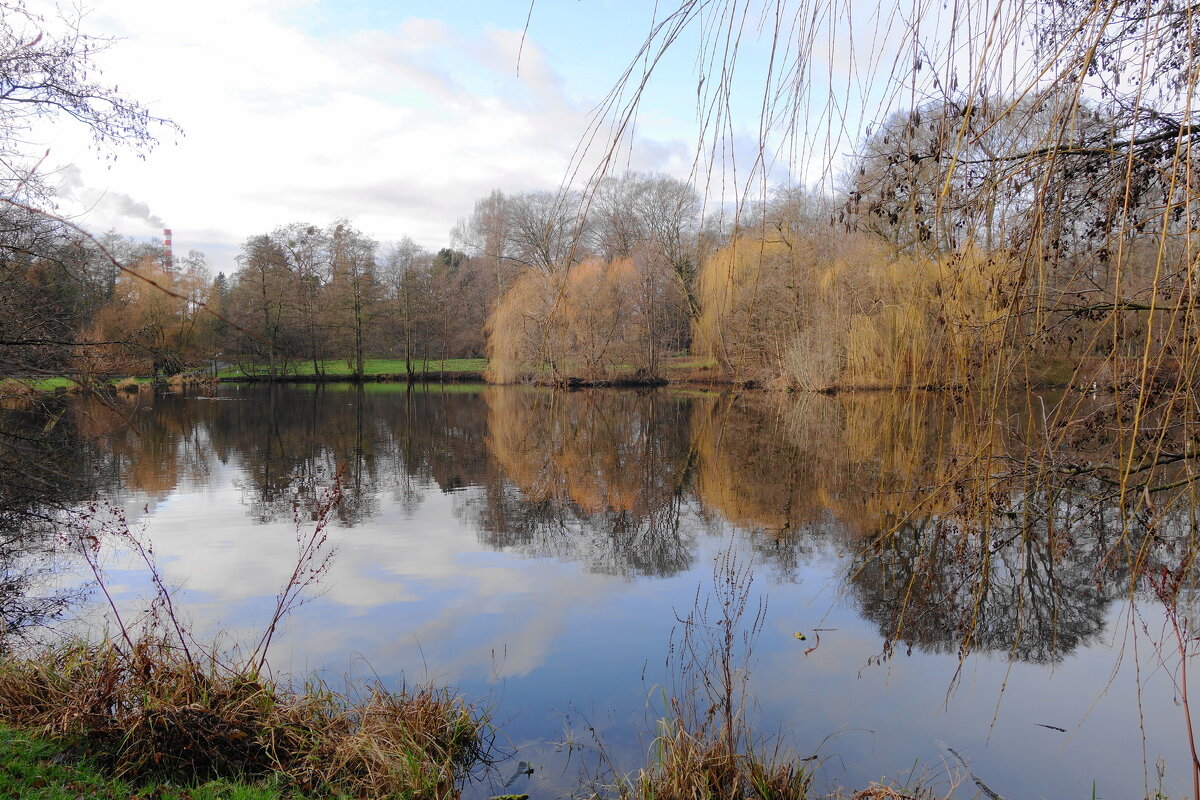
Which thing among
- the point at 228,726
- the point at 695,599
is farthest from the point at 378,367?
the point at 228,726

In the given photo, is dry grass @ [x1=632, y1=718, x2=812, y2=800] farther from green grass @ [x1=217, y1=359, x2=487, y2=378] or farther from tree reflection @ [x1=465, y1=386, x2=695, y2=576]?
green grass @ [x1=217, y1=359, x2=487, y2=378]

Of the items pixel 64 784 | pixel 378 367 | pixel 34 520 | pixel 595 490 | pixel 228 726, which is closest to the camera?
pixel 64 784

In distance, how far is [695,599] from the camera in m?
6.21

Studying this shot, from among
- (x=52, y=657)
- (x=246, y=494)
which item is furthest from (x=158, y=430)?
(x=52, y=657)

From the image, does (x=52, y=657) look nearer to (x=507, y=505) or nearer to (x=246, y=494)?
(x=507, y=505)

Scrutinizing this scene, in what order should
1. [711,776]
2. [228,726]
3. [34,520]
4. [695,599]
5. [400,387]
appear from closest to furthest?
[711,776] → [228,726] → [695,599] → [34,520] → [400,387]

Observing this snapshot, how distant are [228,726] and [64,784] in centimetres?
71

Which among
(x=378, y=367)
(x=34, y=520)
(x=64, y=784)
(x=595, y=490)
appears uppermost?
(x=378, y=367)

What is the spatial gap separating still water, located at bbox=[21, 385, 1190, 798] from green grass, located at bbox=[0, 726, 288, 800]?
1.09 metres

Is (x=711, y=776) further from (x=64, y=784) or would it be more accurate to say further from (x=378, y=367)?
(x=378, y=367)

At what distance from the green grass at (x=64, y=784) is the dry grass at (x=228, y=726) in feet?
0.42

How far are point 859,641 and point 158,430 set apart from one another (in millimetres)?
19049

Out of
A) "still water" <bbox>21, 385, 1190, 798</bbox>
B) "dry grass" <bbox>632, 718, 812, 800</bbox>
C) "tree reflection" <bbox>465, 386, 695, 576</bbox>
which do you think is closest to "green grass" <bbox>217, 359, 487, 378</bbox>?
"tree reflection" <bbox>465, 386, 695, 576</bbox>

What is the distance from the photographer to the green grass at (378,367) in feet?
140
